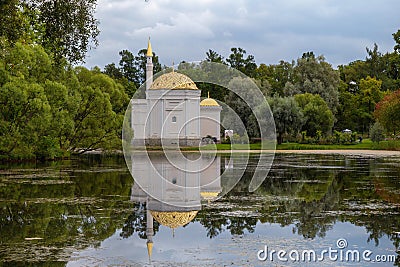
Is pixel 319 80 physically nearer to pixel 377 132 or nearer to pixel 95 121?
pixel 377 132

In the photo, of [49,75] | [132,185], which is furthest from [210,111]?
[132,185]

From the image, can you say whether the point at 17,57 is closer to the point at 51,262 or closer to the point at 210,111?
the point at 51,262

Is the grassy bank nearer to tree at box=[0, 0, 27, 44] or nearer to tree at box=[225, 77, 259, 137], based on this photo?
tree at box=[225, 77, 259, 137]

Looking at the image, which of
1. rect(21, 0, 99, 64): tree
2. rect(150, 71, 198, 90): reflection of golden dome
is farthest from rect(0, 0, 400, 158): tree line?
rect(150, 71, 198, 90): reflection of golden dome

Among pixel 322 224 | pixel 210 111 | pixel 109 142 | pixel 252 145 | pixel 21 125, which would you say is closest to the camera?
pixel 322 224

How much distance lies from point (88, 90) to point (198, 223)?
31423mm

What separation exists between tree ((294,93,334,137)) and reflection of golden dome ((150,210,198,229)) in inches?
2035

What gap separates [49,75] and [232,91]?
116ft

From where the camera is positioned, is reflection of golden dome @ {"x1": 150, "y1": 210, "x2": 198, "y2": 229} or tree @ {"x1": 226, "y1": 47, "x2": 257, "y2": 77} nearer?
reflection of golden dome @ {"x1": 150, "y1": 210, "x2": 198, "y2": 229}

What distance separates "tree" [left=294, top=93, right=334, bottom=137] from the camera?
65.4m

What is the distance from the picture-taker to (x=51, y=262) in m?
8.77

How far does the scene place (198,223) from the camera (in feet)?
41.6

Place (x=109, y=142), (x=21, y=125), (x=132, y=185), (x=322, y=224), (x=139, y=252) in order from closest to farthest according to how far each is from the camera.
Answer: (x=139, y=252), (x=322, y=224), (x=132, y=185), (x=21, y=125), (x=109, y=142)

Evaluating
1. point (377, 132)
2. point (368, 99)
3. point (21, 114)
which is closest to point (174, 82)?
point (377, 132)
